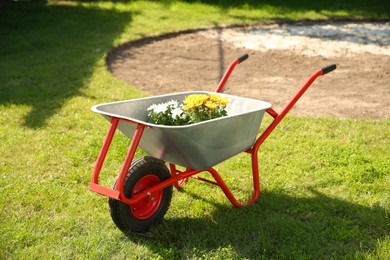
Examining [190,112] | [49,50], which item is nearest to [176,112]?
[190,112]

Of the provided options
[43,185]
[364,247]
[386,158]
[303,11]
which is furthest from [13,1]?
[364,247]

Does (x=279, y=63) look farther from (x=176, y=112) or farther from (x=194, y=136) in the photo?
(x=194, y=136)

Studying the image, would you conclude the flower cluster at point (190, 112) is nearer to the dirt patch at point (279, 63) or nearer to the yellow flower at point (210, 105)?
the yellow flower at point (210, 105)

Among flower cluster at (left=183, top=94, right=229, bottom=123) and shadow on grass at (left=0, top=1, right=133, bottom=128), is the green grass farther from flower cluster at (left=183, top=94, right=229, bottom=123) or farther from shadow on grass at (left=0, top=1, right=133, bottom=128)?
flower cluster at (left=183, top=94, right=229, bottom=123)

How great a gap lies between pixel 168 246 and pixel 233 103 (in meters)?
1.12

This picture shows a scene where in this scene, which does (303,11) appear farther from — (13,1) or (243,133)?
(243,133)

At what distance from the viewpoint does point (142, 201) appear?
3293 millimetres

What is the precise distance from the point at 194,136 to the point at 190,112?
402 mm

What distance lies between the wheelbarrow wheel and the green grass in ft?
0.27

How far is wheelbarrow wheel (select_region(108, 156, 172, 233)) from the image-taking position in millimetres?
3090

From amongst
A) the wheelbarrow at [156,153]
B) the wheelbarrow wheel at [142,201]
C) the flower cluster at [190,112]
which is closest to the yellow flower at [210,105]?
the flower cluster at [190,112]

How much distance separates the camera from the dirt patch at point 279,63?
612cm

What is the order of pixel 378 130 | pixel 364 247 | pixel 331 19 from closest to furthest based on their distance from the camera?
pixel 364 247, pixel 378 130, pixel 331 19

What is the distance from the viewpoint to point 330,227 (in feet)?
10.8
